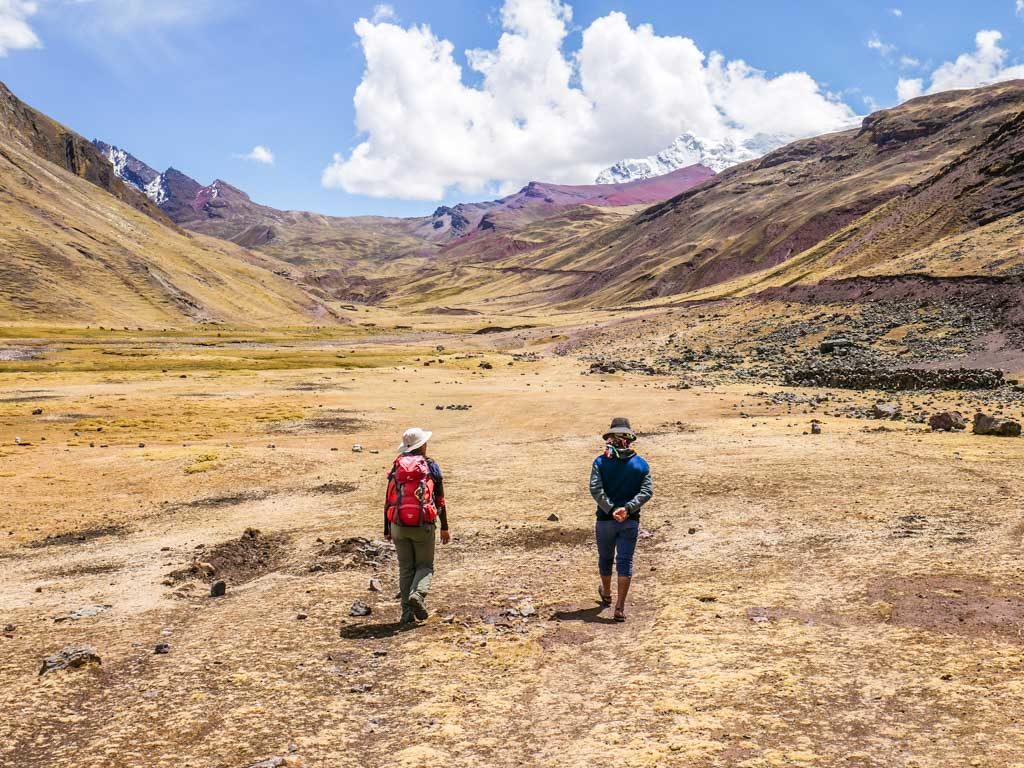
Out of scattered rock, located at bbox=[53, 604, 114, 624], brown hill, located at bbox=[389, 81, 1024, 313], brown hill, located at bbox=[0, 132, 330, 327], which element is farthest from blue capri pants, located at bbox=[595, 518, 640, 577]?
brown hill, located at bbox=[0, 132, 330, 327]

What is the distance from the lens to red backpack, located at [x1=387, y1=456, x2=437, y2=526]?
9.92 meters

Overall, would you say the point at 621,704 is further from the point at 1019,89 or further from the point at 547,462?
the point at 1019,89

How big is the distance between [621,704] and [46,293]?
133 m

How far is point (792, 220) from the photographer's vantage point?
159m

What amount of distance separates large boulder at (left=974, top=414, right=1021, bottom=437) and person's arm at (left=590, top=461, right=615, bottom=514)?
63.4 ft

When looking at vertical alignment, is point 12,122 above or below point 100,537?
above

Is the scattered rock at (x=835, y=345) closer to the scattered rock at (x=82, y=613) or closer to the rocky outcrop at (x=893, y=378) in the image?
the rocky outcrop at (x=893, y=378)

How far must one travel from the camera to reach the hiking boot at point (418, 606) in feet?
33.4

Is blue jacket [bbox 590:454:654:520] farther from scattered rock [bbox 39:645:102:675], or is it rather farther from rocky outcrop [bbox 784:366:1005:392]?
rocky outcrop [bbox 784:366:1005:392]

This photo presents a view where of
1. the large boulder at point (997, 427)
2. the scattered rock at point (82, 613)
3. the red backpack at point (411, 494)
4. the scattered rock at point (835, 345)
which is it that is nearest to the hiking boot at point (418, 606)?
the red backpack at point (411, 494)

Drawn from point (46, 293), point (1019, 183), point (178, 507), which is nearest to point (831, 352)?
point (1019, 183)

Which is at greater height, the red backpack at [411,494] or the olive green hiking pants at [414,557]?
the red backpack at [411,494]

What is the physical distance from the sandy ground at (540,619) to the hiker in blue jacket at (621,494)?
1.00 metres

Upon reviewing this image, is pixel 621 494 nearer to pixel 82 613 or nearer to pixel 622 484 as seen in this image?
pixel 622 484
